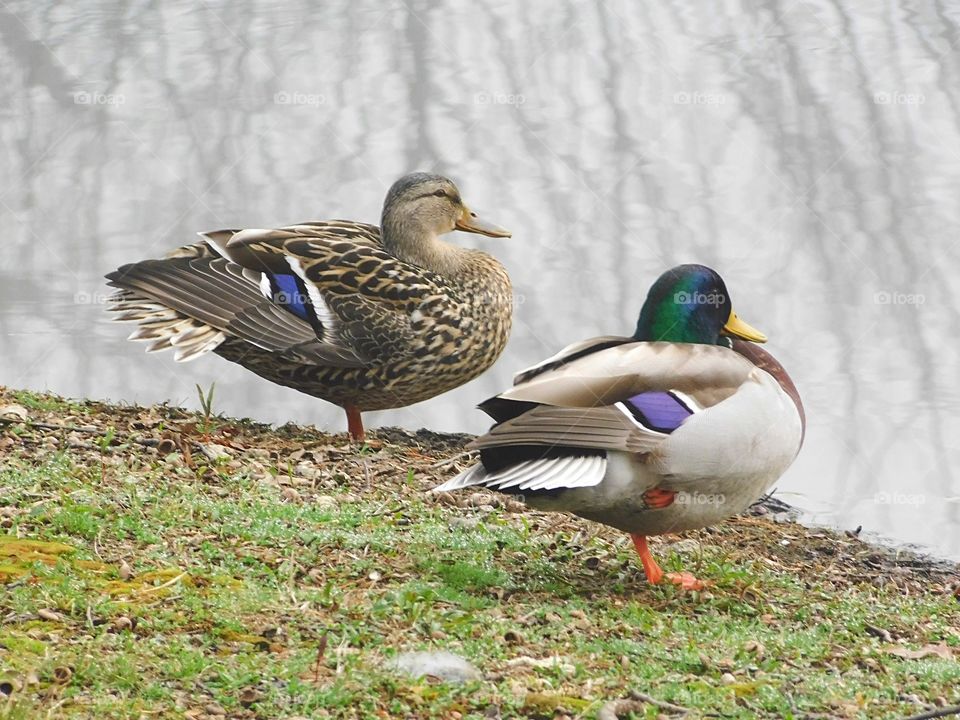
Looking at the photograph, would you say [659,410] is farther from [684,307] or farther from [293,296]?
[293,296]

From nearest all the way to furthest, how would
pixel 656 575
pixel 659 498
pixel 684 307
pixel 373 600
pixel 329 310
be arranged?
pixel 373 600
pixel 659 498
pixel 656 575
pixel 684 307
pixel 329 310

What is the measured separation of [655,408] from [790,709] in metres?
1.16

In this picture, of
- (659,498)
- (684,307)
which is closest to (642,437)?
(659,498)

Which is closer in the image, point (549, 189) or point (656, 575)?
point (656, 575)

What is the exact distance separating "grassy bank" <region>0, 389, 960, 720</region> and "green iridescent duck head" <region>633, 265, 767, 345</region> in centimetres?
90

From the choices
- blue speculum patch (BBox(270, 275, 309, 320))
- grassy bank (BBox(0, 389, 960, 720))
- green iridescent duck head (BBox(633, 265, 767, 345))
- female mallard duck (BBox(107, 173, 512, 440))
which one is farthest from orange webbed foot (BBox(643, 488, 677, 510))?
blue speculum patch (BBox(270, 275, 309, 320))

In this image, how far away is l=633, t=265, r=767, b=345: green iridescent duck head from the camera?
16.8ft

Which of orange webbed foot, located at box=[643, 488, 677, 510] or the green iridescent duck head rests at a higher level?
the green iridescent duck head

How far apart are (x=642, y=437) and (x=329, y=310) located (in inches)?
91.0

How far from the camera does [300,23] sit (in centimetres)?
1245

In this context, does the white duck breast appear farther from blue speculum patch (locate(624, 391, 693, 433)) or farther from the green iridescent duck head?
the green iridescent duck head

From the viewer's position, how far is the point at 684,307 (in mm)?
5133

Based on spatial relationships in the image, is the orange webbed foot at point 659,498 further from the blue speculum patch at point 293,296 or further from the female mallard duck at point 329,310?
the blue speculum patch at point 293,296

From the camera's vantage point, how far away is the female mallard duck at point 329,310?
625 centimetres
